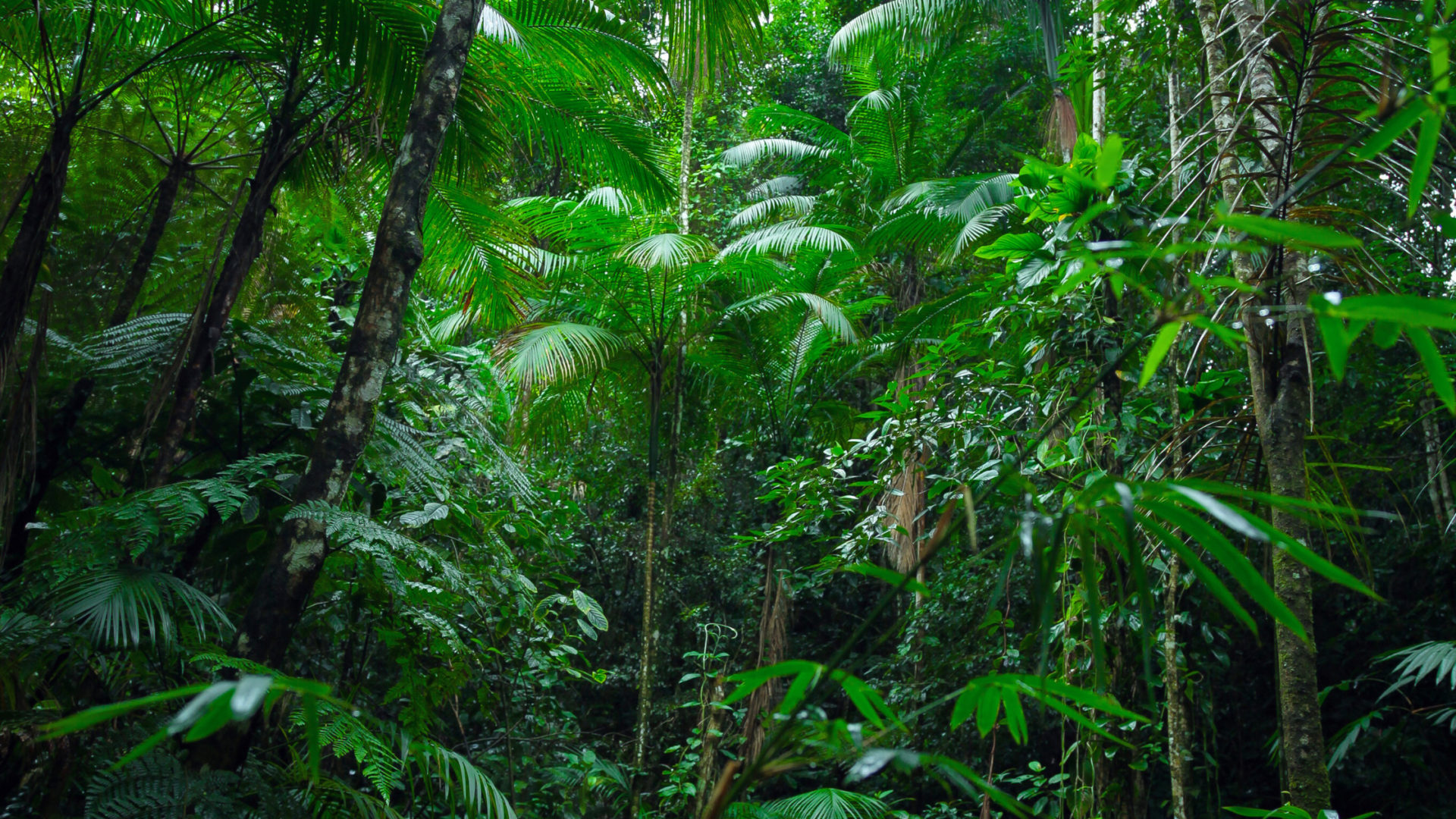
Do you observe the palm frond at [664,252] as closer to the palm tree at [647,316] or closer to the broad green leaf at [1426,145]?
the palm tree at [647,316]

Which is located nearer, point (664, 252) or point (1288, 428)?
point (1288, 428)

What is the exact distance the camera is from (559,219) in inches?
211

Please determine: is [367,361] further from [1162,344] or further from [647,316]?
[647,316]

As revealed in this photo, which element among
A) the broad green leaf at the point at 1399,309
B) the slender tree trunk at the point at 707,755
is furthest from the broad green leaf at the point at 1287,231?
the slender tree trunk at the point at 707,755

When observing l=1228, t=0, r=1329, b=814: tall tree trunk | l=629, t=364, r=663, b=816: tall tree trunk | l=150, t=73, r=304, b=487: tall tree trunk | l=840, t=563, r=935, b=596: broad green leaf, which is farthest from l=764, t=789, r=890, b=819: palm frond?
l=840, t=563, r=935, b=596: broad green leaf

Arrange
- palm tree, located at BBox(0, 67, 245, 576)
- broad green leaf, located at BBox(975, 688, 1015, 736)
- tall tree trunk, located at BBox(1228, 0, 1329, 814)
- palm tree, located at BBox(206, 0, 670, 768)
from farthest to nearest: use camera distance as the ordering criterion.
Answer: palm tree, located at BBox(0, 67, 245, 576), palm tree, located at BBox(206, 0, 670, 768), tall tree trunk, located at BBox(1228, 0, 1329, 814), broad green leaf, located at BBox(975, 688, 1015, 736)

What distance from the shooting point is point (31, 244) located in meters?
2.19

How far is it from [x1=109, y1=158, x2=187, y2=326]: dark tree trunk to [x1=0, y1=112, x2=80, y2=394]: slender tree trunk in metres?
0.61

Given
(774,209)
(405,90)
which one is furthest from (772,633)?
(405,90)

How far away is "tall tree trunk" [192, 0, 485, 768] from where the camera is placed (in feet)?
6.35

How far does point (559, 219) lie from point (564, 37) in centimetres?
185

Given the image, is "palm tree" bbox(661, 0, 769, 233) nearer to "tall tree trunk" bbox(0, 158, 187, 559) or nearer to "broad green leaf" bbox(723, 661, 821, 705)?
"tall tree trunk" bbox(0, 158, 187, 559)

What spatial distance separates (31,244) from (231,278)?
1.57 feet

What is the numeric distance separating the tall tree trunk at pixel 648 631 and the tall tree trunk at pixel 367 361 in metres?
2.66
